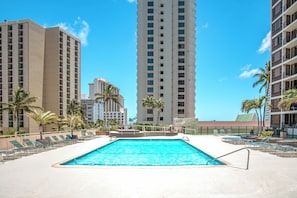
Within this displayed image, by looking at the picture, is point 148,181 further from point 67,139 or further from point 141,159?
point 67,139

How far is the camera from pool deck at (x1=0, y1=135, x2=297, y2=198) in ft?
19.6

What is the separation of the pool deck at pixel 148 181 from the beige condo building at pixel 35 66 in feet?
191

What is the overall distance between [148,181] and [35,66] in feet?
218

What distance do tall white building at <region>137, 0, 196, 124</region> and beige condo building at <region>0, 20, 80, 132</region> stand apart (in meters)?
26.7

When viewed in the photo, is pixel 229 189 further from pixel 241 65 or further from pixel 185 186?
pixel 241 65

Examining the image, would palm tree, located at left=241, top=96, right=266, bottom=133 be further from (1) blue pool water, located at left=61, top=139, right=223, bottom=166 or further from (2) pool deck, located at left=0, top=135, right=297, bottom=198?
(2) pool deck, located at left=0, top=135, right=297, bottom=198

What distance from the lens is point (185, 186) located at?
658 cm

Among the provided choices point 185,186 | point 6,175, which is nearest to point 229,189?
point 185,186

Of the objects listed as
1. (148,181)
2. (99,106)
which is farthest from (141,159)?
(99,106)

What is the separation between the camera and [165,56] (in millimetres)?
60906

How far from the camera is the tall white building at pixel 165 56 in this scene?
6050cm

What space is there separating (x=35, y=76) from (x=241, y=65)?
55.9 meters

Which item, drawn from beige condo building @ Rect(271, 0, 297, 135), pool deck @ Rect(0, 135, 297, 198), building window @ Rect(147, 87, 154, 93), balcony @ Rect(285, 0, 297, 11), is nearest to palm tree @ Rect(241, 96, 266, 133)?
beige condo building @ Rect(271, 0, 297, 135)

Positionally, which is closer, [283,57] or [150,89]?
[283,57]
